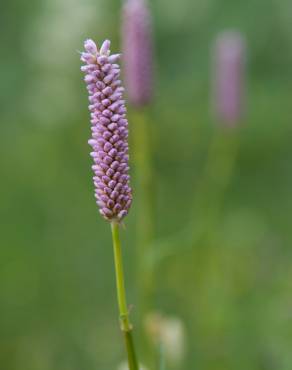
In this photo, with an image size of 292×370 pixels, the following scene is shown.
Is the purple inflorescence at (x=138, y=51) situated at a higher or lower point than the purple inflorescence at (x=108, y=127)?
higher

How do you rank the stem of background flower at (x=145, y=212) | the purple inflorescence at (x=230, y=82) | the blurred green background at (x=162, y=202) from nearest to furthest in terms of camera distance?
the stem of background flower at (x=145, y=212)
the purple inflorescence at (x=230, y=82)
the blurred green background at (x=162, y=202)

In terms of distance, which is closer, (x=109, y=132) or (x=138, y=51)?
(x=109, y=132)

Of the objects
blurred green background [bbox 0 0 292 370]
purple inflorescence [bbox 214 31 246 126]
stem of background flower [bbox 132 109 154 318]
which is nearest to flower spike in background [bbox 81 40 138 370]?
blurred green background [bbox 0 0 292 370]

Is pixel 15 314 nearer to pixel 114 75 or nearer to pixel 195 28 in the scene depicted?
pixel 114 75

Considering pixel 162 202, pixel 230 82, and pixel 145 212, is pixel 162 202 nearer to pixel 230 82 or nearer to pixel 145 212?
pixel 230 82

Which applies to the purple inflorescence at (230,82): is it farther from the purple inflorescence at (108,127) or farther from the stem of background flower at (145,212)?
the purple inflorescence at (108,127)

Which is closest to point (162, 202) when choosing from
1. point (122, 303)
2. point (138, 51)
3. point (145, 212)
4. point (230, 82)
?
point (230, 82)

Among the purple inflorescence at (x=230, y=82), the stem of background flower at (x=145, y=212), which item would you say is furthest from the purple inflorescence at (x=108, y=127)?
the purple inflorescence at (x=230, y=82)
